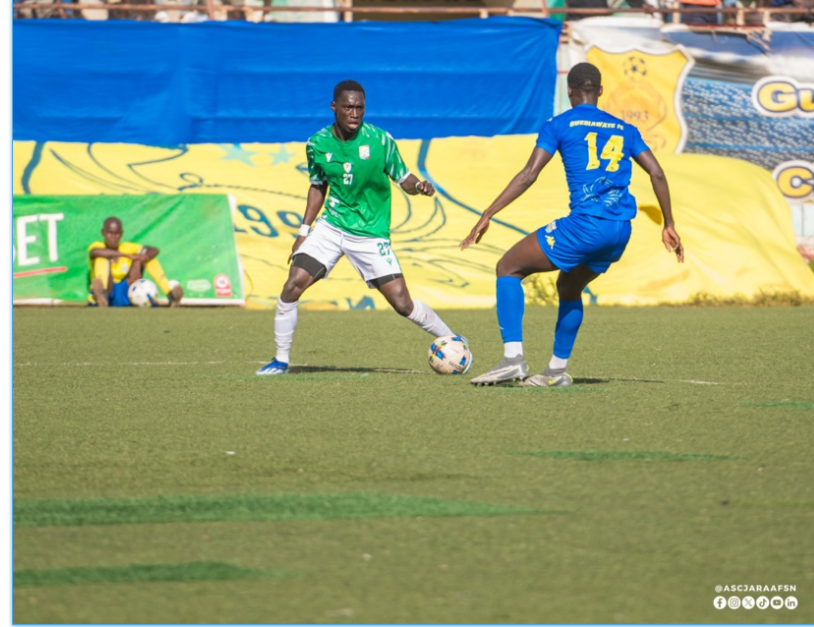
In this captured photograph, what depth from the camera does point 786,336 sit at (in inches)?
495

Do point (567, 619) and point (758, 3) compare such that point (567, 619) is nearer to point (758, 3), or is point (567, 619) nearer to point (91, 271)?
point (91, 271)

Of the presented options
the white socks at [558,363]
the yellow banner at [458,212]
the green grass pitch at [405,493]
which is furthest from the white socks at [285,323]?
the yellow banner at [458,212]

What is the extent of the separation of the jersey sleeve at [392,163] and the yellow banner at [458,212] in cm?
662

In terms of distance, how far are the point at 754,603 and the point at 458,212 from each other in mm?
13172

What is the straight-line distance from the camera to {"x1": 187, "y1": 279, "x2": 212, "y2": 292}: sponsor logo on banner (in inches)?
653

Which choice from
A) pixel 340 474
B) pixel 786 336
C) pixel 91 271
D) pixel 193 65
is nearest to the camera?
pixel 340 474

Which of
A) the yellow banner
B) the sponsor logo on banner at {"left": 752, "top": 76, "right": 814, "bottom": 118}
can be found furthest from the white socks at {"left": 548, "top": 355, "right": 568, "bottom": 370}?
the sponsor logo on banner at {"left": 752, "top": 76, "right": 814, "bottom": 118}

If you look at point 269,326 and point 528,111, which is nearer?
point 269,326

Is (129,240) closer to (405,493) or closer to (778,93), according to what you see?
(778,93)

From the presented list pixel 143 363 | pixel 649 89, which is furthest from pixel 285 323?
pixel 649 89

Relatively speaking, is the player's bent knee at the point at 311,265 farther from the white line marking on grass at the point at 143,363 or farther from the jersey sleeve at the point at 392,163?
the white line marking on grass at the point at 143,363

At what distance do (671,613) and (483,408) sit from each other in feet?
12.8

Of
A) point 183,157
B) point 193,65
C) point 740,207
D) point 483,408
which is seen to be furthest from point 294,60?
point 483,408

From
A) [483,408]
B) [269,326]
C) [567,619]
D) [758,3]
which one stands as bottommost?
[269,326]
